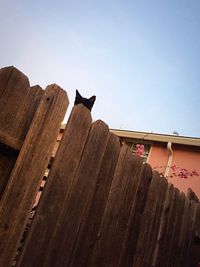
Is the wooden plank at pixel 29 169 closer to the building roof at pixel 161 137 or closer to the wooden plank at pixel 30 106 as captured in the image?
the wooden plank at pixel 30 106

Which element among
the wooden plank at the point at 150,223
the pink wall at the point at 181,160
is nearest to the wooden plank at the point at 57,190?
the wooden plank at the point at 150,223

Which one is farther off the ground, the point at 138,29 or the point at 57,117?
the point at 138,29

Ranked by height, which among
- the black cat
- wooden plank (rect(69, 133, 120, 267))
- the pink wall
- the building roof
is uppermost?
the building roof

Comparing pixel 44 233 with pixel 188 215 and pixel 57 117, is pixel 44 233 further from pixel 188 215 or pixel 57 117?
pixel 188 215

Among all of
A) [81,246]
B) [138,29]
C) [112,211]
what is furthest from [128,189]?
[138,29]

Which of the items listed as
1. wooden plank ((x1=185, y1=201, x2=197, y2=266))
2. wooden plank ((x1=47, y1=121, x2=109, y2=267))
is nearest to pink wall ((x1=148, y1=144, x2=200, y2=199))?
wooden plank ((x1=185, y1=201, x2=197, y2=266))

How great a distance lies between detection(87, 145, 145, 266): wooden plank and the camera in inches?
85.8

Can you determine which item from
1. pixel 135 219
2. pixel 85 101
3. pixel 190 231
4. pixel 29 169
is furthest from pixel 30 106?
pixel 85 101

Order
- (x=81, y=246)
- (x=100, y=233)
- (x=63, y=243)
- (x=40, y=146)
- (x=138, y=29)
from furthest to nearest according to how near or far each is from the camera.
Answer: (x=138, y=29) → (x=100, y=233) → (x=81, y=246) → (x=63, y=243) → (x=40, y=146)

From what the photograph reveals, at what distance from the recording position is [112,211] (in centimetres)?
227

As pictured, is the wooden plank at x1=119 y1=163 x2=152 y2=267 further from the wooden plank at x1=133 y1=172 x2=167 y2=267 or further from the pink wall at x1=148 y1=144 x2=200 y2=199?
the pink wall at x1=148 y1=144 x2=200 y2=199

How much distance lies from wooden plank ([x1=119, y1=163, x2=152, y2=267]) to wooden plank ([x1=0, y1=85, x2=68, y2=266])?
1.13m

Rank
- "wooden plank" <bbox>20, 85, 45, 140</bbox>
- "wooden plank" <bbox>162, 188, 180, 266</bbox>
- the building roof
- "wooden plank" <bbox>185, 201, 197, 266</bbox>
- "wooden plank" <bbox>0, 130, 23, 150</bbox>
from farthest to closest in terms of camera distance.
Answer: the building roof
"wooden plank" <bbox>185, 201, 197, 266</bbox>
"wooden plank" <bbox>162, 188, 180, 266</bbox>
"wooden plank" <bbox>20, 85, 45, 140</bbox>
"wooden plank" <bbox>0, 130, 23, 150</bbox>

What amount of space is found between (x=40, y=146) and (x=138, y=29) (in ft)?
53.3
